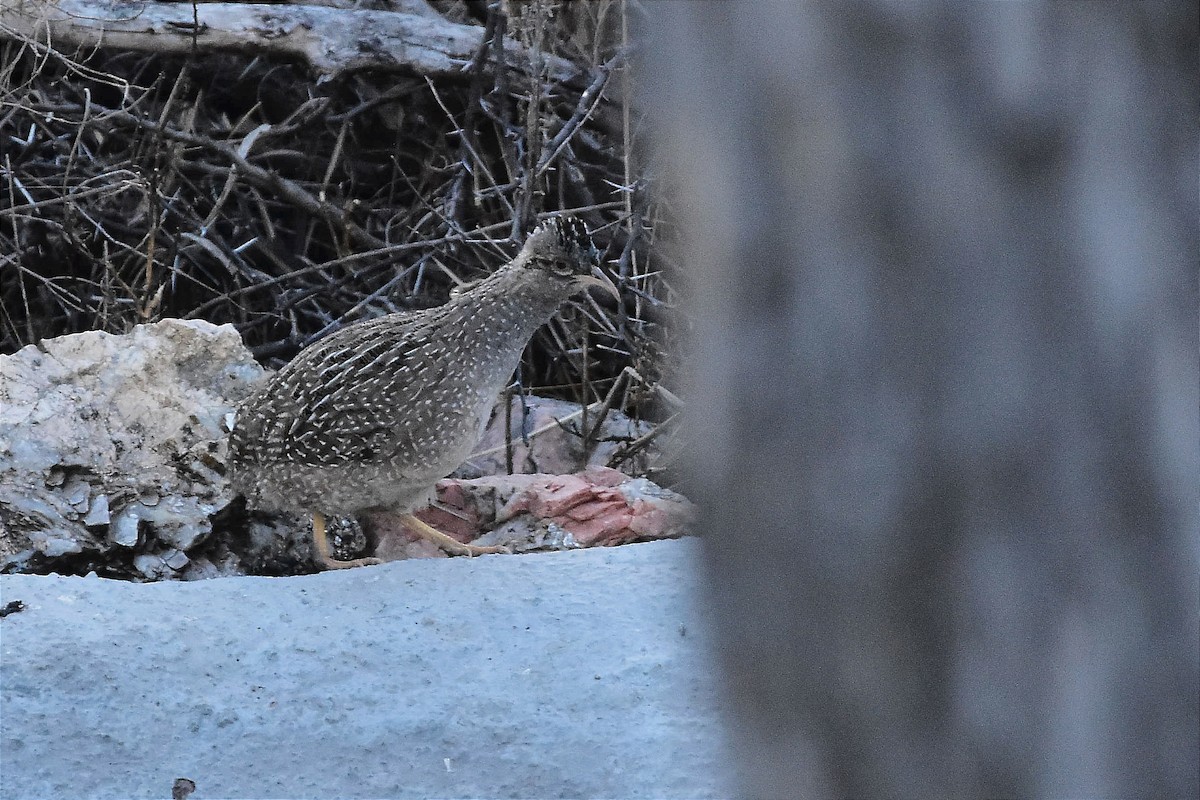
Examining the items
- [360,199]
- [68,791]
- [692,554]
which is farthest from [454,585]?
[360,199]

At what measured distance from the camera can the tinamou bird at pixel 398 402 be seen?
4.48 metres

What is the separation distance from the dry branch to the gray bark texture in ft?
20.0

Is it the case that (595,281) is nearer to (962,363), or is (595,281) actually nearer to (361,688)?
(361,688)

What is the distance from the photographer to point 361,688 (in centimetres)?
352

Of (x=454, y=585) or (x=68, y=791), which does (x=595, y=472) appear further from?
(x=68, y=791)

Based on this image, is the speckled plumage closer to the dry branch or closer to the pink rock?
the pink rock

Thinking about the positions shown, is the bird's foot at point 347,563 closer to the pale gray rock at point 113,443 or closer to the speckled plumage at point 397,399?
the speckled plumage at point 397,399

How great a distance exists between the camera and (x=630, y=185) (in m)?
6.65

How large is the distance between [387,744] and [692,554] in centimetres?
234

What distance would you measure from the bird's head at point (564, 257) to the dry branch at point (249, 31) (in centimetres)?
252

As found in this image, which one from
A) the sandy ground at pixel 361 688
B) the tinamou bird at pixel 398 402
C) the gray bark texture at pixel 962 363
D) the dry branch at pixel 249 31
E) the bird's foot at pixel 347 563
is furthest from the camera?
the dry branch at pixel 249 31

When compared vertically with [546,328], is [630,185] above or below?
above

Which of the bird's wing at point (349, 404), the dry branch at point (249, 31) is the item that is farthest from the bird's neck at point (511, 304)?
the dry branch at point (249, 31)

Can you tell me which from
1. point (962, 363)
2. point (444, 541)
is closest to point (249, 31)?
point (444, 541)
